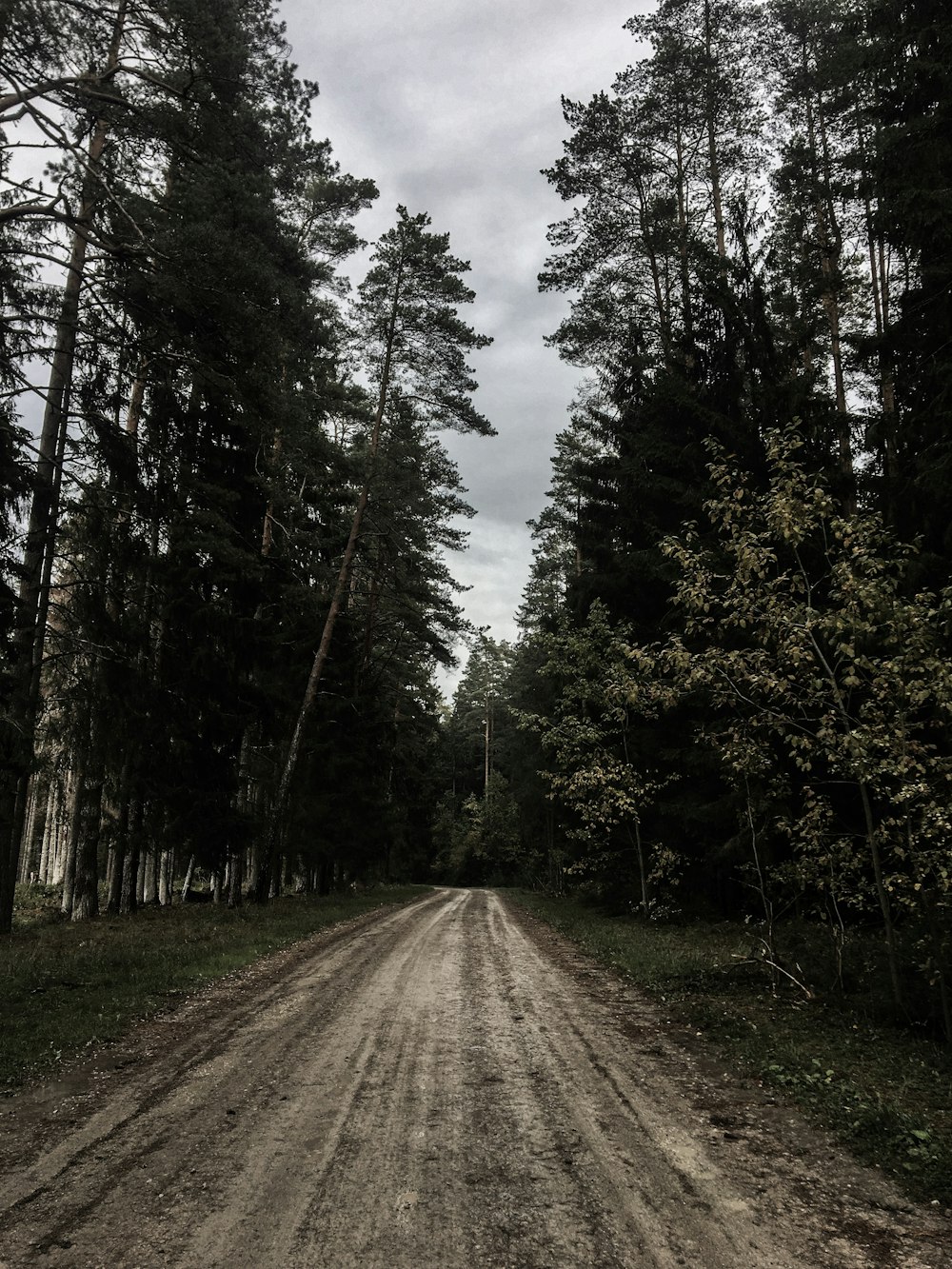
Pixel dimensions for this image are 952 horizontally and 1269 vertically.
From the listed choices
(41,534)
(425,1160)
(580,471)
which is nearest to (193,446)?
(41,534)

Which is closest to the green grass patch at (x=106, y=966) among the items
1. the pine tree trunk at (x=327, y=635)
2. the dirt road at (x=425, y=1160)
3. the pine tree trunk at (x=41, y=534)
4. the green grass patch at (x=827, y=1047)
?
the dirt road at (x=425, y=1160)

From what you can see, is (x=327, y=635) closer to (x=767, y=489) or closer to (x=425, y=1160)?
(x=767, y=489)

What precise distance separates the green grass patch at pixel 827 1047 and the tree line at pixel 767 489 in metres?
0.50

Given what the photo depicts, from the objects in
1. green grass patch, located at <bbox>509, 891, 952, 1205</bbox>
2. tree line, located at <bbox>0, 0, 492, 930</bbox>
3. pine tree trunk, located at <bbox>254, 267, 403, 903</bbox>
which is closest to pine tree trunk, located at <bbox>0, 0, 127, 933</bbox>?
tree line, located at <bbox>0, 0, 492, 930</bbox>

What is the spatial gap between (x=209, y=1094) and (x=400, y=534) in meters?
17.3

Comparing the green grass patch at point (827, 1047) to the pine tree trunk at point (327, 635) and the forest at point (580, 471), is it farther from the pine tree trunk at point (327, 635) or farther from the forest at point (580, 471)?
the pine tree trunk at point (327, 635)

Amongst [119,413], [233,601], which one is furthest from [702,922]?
[119,413]

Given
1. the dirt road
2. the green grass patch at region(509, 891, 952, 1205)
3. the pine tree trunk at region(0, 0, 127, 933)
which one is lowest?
the green grass patch at region(509, 891, 952, 1205)

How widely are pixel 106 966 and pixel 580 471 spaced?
15.2m

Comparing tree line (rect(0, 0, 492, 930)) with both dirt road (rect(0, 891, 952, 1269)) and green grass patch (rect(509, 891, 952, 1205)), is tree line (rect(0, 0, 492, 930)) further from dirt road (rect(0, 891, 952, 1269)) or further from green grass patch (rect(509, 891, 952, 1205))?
green grass patch (rect(509, 891, 952, 1205))

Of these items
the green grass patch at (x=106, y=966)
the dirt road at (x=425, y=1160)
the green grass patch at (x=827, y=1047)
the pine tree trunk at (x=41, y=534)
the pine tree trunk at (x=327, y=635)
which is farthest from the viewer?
the pine tree trunk at (x=327, y=635)

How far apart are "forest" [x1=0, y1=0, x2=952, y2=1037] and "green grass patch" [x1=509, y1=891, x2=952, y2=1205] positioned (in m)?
0.63

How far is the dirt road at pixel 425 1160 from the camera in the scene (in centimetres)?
316

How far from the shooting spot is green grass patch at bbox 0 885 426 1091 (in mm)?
6328
